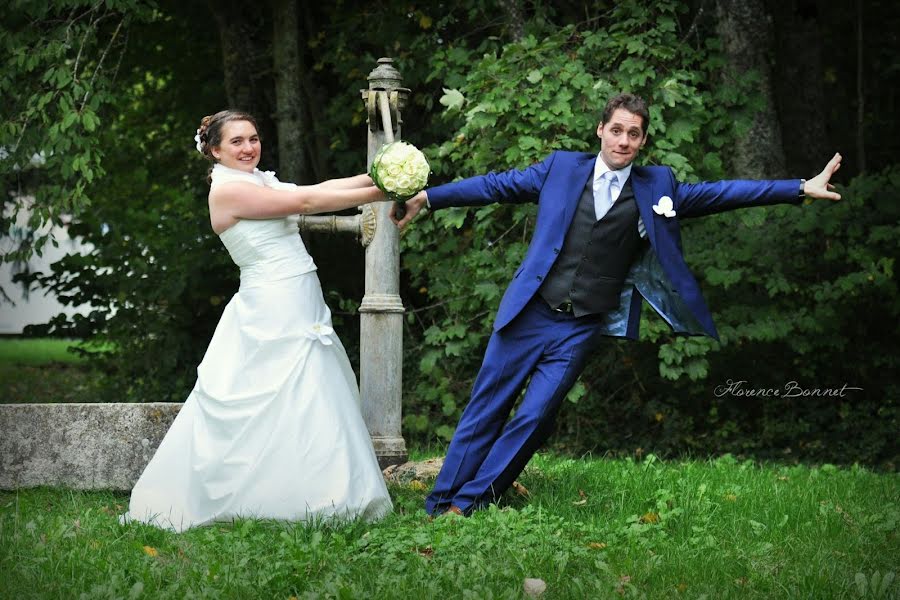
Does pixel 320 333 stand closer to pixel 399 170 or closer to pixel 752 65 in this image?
pixel 399 170

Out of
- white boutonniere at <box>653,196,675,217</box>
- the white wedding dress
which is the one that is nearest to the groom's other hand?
the white wedding dress

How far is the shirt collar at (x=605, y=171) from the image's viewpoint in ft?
17.5

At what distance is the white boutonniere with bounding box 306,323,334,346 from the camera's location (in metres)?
5.28

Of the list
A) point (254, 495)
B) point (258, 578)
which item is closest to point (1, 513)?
point (254, 495)

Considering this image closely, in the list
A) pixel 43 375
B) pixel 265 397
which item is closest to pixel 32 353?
pixel 43 375

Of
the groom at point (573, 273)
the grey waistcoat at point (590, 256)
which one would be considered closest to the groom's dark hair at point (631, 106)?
the groom at point (573, 273)

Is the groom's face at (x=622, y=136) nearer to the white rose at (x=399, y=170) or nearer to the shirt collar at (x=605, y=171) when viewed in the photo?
the shirt collar at (x=605, y=171)

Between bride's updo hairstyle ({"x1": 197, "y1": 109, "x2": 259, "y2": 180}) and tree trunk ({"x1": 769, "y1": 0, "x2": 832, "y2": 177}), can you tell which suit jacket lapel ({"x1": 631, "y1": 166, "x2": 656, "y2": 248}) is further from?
tree trunk ({"x1": 769, "y1": 0, "x2": 832, "y2": 177})

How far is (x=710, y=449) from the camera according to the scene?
10.7 meters

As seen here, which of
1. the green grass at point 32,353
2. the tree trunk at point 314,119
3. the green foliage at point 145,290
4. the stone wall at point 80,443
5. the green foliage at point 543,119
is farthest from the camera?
the green grass at point 32,353

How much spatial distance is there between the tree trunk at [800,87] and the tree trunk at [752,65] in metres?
1.41

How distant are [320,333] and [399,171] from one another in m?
0.87

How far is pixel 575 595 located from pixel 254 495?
1707 millimetres

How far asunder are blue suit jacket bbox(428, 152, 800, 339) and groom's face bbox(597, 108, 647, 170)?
11 centimetres
